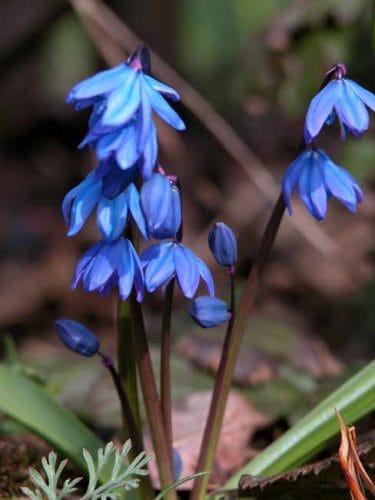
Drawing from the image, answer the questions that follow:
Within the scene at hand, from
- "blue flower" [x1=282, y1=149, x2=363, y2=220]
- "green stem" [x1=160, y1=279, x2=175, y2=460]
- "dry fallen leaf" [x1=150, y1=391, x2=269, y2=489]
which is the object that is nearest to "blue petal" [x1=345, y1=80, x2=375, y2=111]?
"blue flower" [x1=282, y1=149, x2=363, y2=220]

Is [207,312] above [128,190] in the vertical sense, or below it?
below

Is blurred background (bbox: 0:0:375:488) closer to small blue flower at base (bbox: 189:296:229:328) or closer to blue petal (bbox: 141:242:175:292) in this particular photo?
small blue flower at base (bbox: 189:296:229:328)

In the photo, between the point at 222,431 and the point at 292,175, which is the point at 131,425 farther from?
the point at 222,431

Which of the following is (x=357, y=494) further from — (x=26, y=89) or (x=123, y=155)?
(x=26, y=89)

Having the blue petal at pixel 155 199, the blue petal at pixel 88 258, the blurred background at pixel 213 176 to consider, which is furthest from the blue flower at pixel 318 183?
the blurred background at pixel 213 176

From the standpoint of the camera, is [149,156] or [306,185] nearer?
[149,156]

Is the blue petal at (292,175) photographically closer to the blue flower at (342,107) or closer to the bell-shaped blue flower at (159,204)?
the blue flower at (342,107)

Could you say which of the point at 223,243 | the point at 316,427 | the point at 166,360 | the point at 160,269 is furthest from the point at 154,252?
the point at 316,427
